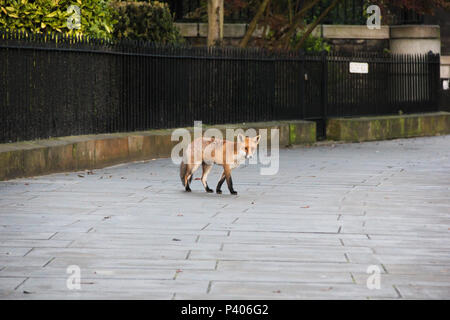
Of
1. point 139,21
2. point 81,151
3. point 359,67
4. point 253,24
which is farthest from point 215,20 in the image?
point 81,151

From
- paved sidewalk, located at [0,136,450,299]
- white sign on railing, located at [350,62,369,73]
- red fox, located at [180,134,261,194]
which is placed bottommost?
paved sidewalk, located at [0,136,450,299]

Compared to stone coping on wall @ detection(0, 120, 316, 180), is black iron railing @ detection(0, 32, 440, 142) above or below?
above

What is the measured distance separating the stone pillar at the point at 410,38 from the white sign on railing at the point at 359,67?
4145 millimetres

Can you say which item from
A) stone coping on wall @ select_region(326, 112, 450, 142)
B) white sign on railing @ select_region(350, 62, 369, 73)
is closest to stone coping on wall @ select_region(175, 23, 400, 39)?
stone coping on wall @ select_region(326, 112, 450, 142)

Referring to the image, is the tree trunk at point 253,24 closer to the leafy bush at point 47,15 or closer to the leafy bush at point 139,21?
the leafy bush at point 139,21

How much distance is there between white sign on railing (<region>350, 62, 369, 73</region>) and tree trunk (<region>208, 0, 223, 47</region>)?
10.8 ft

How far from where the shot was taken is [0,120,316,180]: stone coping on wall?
536 inches

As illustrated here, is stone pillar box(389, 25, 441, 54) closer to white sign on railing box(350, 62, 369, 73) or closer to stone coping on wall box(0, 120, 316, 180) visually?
white sign on railing box(350, 62, 369, 73)

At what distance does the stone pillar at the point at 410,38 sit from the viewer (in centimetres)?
2755

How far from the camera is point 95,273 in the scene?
725 cm

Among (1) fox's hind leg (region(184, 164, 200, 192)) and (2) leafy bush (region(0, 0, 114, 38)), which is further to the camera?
(2) leafy bush (region(0, 0, 114, 38))

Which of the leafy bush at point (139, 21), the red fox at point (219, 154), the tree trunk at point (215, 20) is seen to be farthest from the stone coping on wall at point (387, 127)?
the red fox at point (219, 154)
